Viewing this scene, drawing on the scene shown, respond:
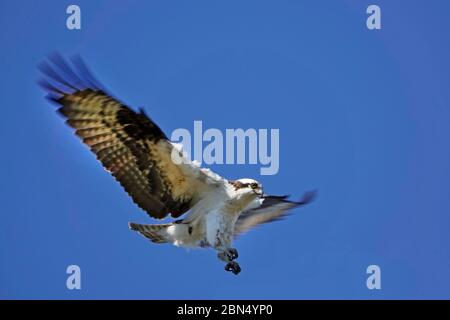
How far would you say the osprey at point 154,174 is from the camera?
27.3 ft

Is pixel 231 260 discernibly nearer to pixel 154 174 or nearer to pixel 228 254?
pixel 228 254

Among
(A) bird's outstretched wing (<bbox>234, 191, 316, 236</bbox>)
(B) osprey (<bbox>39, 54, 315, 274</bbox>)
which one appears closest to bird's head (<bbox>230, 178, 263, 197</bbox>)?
(B) osprey (<bbox>39, 54, 315, 274</bbox>)

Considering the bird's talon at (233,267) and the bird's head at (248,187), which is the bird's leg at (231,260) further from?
the bird's head at (248,187)

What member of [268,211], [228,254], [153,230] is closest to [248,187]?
[228,254]

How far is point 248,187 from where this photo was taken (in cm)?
834

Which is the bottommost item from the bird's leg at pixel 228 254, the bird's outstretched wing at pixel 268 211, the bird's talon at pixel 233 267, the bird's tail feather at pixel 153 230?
the bird's talon at pixel 233 267

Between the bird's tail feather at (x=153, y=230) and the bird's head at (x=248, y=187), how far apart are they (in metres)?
0.74

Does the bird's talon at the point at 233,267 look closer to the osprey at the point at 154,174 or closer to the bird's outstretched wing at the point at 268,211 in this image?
the osprey at the point at 154,174

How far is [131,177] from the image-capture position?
8.60 m

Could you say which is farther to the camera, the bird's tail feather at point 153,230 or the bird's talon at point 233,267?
the bird's tail feather at point 153,230

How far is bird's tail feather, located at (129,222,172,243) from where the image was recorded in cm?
860

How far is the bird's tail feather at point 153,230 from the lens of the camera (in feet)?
28.2

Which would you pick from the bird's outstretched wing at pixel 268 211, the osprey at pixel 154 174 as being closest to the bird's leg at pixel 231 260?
the osprey at pixel 154 174

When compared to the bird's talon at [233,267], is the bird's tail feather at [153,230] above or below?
above
